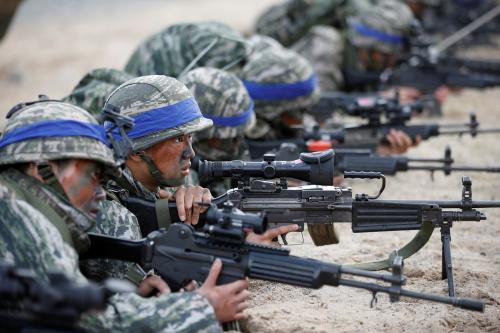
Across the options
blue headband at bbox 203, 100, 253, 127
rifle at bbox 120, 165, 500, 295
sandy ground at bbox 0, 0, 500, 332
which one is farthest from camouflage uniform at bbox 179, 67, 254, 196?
rifle at bbox 120, 165, 500, 295

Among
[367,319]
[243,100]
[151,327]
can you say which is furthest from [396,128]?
[151,327]

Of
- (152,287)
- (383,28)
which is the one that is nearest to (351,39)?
(383,28)

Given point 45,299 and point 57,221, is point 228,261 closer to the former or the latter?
point 57,221

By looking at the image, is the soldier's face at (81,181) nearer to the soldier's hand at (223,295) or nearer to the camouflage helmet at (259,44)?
the soldier's hand at (223,295)

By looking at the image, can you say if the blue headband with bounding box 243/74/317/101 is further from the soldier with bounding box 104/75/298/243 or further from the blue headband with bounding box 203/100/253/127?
the soldier with bounding box 104/75/298/243

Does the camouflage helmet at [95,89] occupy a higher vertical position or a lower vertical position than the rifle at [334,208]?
higher

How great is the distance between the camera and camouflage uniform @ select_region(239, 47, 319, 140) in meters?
8.20

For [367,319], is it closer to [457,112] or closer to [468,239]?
[468,239]

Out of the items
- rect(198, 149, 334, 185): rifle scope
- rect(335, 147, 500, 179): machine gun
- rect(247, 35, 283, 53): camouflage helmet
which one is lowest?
rect(335, 147, 500, 179): machine gun

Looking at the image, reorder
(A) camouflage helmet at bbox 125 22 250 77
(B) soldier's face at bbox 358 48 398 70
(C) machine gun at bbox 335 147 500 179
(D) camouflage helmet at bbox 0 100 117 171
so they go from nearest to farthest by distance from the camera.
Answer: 1. (D) camouflage helmet at bbox 0 100 117 171
2. (C) machine gun at bbox 335 147 500 179
3. (A) camouflage helmet at bbox 125 22 250 77
4. (B) soldier's face at bbox 358 48 398 70

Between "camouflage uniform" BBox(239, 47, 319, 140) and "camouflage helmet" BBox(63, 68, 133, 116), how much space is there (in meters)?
1.30

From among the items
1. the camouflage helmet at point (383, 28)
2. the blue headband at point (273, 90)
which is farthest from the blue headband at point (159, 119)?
the camouflage helmet at point (383, 28)

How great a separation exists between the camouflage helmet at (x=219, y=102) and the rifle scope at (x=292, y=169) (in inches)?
54.3

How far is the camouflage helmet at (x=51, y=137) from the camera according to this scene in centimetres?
395
